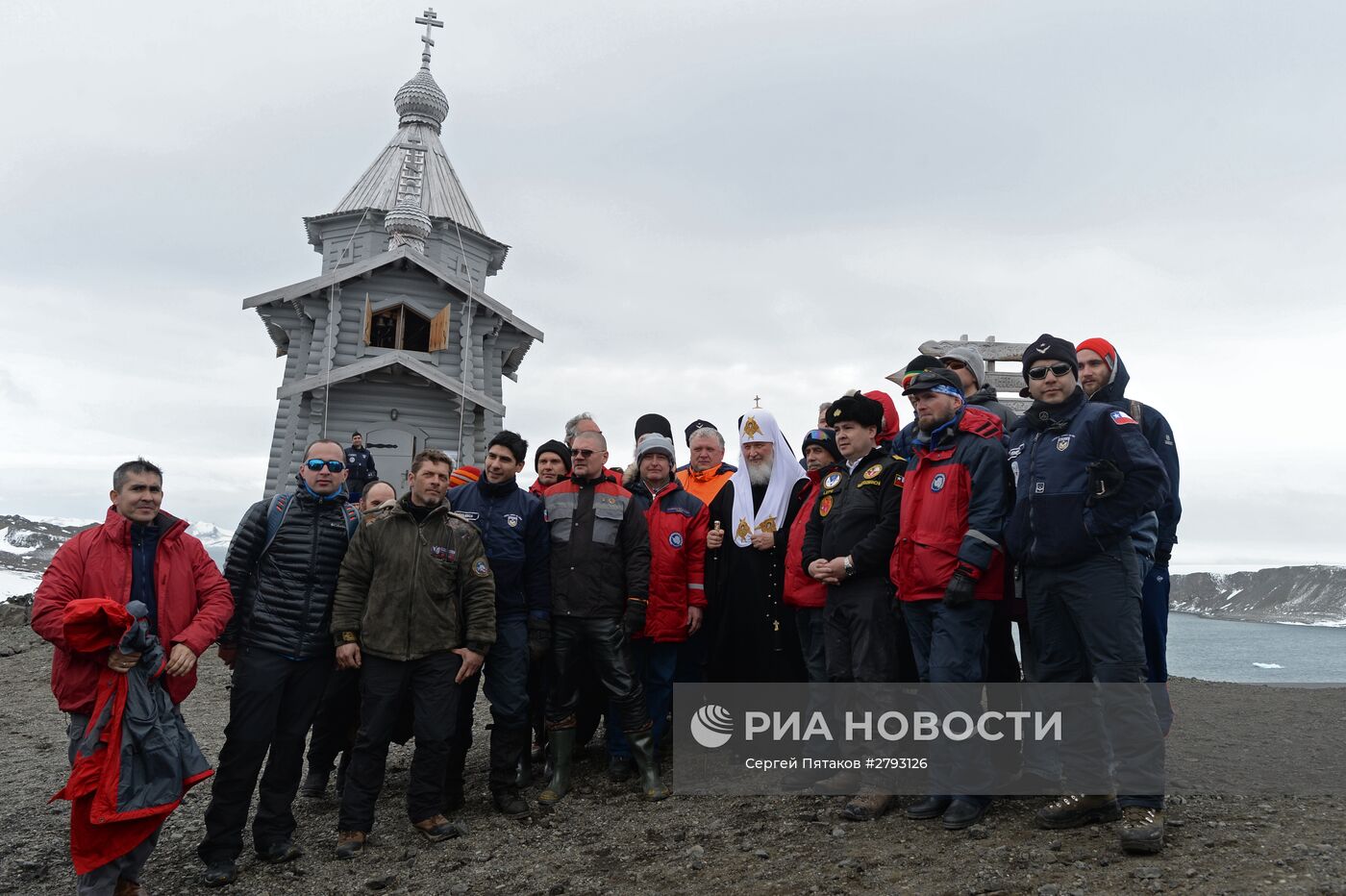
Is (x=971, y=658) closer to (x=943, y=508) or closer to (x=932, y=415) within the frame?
(x=943, y=508)

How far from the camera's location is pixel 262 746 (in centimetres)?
425

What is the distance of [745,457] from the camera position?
→ 5770 millimetres

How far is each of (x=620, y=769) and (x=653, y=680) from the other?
0.61 meters

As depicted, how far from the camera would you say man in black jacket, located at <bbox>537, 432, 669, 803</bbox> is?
502cm

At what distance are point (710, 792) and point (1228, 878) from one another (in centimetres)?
270

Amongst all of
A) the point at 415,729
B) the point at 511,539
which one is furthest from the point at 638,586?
the point at 415,729

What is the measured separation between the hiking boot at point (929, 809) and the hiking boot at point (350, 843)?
289cm

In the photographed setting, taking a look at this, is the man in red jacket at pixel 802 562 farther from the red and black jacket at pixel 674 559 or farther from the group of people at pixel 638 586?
the red and black jacket at pixel 674 559

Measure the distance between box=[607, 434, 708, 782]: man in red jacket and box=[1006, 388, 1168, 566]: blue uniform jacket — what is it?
2.17m

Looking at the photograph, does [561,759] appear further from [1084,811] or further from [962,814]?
[1084,811]

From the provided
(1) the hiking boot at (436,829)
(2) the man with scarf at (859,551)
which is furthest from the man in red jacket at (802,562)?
(1) the hiking boot at (436,829)

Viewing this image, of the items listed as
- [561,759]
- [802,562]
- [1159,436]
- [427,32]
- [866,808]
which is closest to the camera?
[866,808]

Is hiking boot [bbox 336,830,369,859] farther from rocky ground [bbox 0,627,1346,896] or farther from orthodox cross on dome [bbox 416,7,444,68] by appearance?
orthodox cross on dome [bbox 416,7,444,68]

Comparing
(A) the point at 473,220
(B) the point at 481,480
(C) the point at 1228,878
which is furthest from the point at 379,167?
(C) the point at 1228,878
